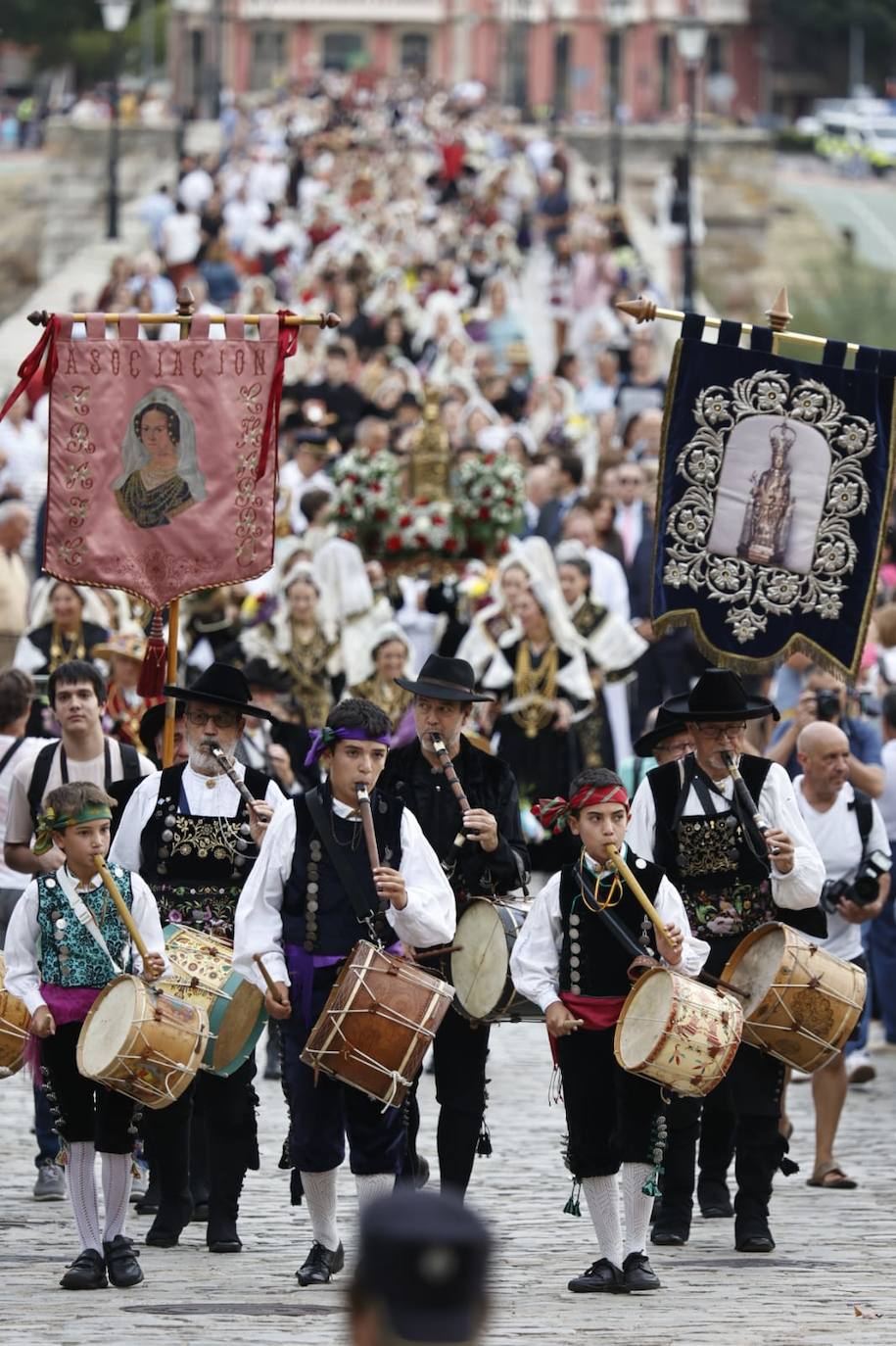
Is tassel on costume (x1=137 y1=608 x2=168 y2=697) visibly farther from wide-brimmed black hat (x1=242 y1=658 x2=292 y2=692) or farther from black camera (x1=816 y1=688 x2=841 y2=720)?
black camera (x1=816 y1=688 x2=841 y2=720)

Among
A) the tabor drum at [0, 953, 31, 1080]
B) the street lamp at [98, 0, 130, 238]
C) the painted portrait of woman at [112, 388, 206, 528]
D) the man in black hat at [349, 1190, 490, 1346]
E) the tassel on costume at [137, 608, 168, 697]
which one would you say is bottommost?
the tabor drum at [0, 953, 31, 1080]

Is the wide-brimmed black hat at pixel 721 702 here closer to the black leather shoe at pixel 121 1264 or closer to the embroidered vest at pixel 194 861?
the embroidered vest at pixel 194 861

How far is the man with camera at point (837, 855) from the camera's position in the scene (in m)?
10.2

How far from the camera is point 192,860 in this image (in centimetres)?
893

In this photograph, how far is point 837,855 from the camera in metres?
10.8

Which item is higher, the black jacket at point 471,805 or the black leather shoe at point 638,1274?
the black jacket at point 471,805

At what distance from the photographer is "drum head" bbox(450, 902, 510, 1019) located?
341 inches

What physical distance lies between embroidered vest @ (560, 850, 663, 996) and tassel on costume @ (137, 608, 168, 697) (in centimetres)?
238

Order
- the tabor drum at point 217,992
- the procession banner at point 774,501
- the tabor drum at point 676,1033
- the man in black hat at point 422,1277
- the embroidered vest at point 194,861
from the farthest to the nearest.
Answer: the procession banner at point 774,501 < the embroidered vest at point 194,861 < the tabor drum at point 217,992 < the tabor drum at point 676,1033 < the man in black hat at point 422,1277

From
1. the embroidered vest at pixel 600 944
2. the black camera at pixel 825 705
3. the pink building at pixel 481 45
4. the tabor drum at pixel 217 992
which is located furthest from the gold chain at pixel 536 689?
the pink building at pixel 481 45

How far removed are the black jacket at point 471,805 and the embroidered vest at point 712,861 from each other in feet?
1.67

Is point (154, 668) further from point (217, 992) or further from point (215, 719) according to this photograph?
point (217, 992)

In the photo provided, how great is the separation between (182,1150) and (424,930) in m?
1.28

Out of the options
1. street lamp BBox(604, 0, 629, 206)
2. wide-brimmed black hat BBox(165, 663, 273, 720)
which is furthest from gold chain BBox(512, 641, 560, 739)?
street lamp BBox(604, 0, 629, 206)
